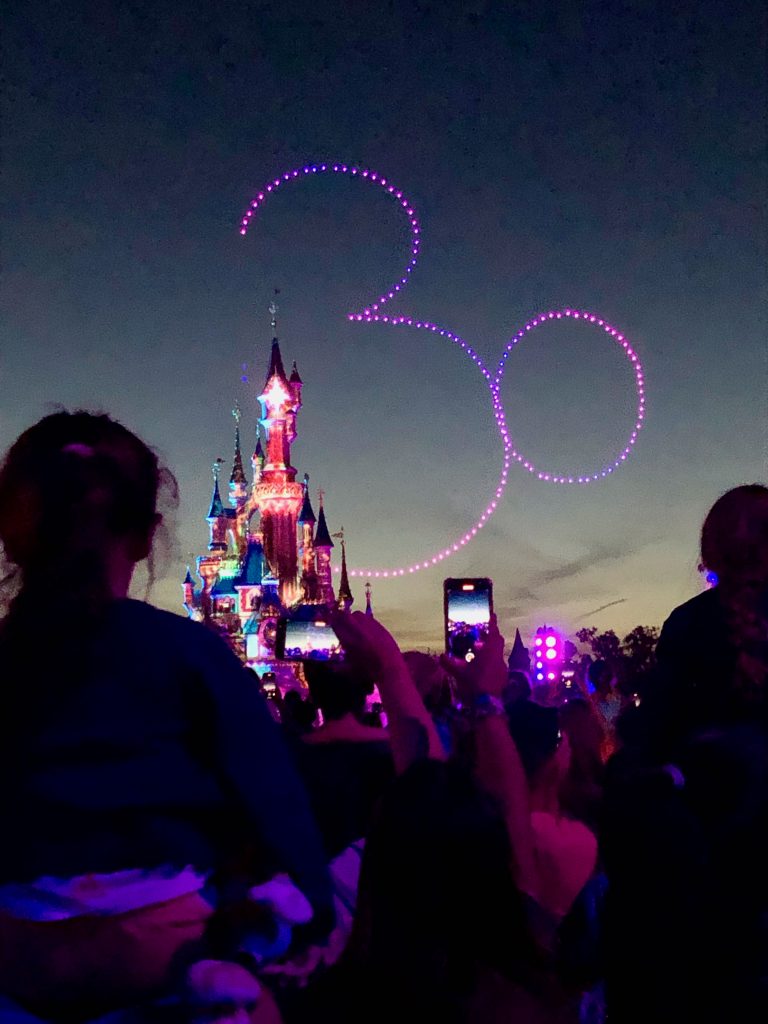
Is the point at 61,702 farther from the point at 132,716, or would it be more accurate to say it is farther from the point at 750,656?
the point at 750,656

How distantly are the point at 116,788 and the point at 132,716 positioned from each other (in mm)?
146

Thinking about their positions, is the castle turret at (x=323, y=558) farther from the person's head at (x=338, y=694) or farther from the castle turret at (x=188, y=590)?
the person's head at (x=338, y=694)

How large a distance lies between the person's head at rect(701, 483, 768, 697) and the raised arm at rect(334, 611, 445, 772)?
0.95 m

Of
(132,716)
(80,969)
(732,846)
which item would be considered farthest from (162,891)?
(732,846)

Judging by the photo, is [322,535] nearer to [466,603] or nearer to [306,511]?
[306,511]

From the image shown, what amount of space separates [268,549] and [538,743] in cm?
8374

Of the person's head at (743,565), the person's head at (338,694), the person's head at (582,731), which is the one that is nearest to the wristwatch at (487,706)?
the person's head at (743,565)

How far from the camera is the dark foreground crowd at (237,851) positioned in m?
1.91

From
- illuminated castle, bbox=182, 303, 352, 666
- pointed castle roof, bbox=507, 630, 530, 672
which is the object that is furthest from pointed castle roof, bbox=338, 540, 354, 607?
pointed castle roof, bbox=507, 630, 530, 672

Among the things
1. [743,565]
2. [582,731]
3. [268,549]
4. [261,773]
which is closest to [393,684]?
[261,773]

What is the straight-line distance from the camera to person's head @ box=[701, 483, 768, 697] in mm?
2895

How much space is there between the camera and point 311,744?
4.10 metres

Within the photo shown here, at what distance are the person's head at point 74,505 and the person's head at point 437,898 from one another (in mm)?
828

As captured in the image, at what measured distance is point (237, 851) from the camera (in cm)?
209
